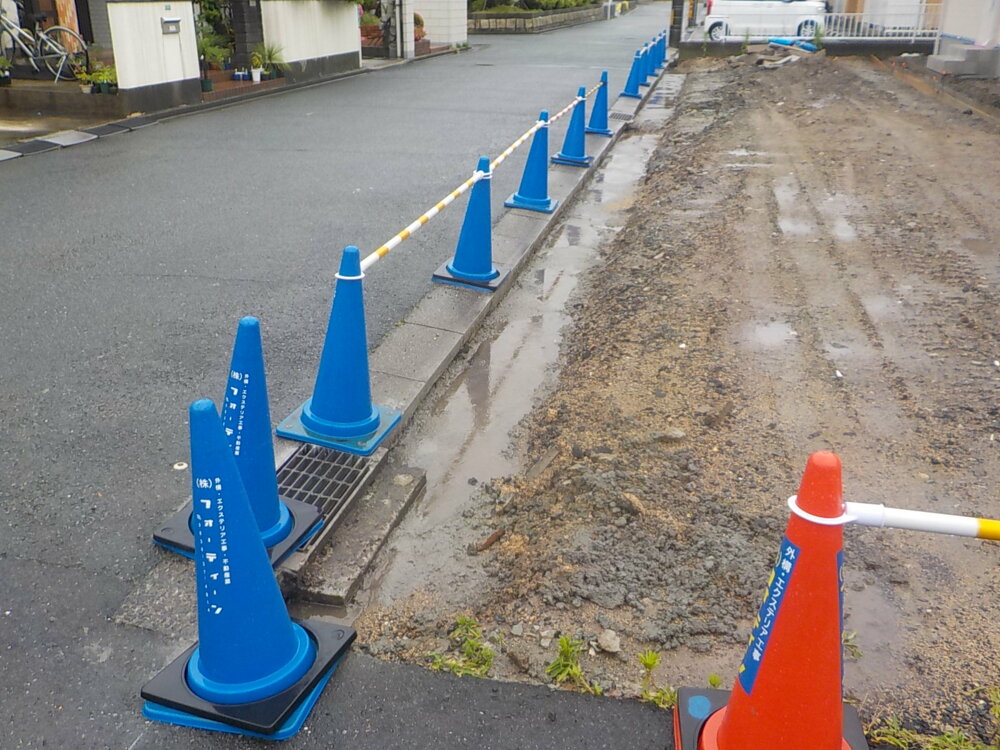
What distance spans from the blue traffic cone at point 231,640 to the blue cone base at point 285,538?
565 mm

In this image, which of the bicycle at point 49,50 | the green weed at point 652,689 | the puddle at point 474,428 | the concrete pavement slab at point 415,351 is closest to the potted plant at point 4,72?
the bicycle at point 49,50

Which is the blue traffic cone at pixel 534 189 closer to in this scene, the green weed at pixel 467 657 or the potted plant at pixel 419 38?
the green weed at pixel 467 657

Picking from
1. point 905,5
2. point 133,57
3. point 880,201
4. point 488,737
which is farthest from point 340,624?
point 905,5

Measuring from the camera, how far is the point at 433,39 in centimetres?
2712

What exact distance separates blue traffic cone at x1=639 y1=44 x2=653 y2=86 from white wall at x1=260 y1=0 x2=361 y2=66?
7021 mm

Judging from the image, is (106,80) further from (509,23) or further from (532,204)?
(509,23)

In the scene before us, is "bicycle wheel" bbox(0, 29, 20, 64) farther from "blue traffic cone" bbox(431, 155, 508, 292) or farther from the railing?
the railing

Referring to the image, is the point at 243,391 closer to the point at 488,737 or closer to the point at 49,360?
the point at 488,737

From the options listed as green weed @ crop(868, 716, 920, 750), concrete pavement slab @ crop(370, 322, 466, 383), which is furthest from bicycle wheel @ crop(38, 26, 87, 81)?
green weed @ crop(868, 716, 920, 750)

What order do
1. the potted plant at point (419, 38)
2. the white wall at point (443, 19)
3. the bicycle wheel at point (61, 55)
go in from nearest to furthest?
the bicycle wheel at point (61, 55) → the potted plant at point (419, 38) → the white wall at point (443, 19)

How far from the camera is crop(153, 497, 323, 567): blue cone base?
3150 mm

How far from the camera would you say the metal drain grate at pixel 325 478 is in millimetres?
3527

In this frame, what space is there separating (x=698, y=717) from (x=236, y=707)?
139 cm

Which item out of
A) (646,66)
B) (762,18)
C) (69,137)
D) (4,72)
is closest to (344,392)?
(69,137)
